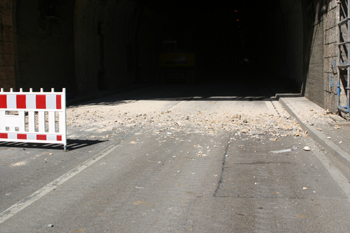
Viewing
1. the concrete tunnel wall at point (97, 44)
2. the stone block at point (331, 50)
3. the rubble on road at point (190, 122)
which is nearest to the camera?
the rubble on road at point (190, 122)

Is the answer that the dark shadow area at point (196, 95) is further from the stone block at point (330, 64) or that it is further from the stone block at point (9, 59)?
the stone block at point (330, 64)

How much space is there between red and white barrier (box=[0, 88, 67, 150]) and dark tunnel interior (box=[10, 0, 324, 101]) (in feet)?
25.4

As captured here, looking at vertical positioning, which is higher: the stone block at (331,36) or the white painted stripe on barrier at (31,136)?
the stone block at (331,36)

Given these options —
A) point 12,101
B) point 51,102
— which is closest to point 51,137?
point 51,102

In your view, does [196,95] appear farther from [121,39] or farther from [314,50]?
[121,39]

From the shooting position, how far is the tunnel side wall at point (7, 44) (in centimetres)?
1390

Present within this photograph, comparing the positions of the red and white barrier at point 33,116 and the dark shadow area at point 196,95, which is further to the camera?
the dark shadow area at point 196,95

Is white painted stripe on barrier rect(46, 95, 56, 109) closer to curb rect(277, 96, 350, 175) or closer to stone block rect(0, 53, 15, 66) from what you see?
curb rect(277, 96, 350, 175)

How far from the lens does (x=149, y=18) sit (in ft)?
106

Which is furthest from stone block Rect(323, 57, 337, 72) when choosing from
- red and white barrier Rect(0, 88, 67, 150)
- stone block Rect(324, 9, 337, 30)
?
red and white barrier Rect(0, 88, 67, 150)

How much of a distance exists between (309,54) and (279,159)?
9.61 m

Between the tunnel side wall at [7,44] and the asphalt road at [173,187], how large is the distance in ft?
23.4

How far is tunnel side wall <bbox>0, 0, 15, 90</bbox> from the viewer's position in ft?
45.6

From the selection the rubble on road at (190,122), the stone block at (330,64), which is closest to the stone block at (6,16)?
the rubble on road at (190,122)
